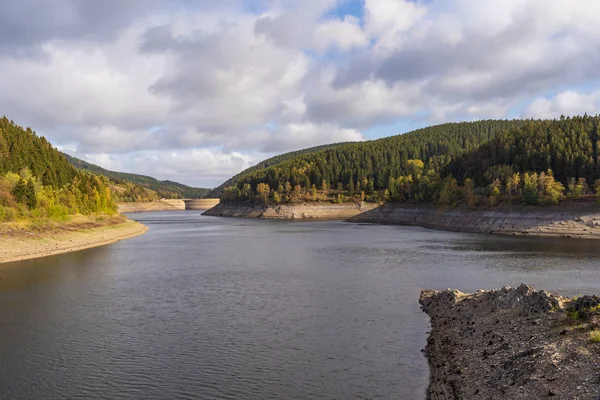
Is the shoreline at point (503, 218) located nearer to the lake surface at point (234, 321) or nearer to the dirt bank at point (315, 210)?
the dirt bank at point (315, 210)

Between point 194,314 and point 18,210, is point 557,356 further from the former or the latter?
point 18,210

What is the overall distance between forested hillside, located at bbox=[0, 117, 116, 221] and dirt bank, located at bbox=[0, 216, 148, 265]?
2.99 m

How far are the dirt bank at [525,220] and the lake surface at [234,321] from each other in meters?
30.2

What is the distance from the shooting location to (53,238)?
65.3 meters

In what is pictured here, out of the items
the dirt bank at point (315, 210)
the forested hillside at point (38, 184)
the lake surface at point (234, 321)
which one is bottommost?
the lake surface at point (234, 321)

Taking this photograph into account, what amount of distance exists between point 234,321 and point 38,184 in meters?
68.7

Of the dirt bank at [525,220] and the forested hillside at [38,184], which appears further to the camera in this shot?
the dirt bank at [525,220]

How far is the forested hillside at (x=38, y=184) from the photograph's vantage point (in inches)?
2731

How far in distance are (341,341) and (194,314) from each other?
35.0 feet

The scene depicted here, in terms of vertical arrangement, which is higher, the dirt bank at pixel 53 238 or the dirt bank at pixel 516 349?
the dirt bank at pixel 53 238

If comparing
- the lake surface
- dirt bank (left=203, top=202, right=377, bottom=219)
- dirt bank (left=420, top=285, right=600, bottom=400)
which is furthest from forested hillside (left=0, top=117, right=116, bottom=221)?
dirt bank (left=203, top=202, right=377, bottom=219)

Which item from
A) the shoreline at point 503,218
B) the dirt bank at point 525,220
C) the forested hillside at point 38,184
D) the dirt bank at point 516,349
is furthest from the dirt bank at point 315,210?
the dirt bank at point 516,349

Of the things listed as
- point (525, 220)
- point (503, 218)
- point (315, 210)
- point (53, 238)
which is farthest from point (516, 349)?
point (315, 210)

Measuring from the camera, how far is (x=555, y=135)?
12369cm
